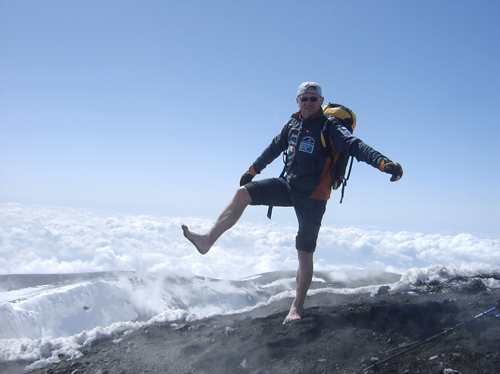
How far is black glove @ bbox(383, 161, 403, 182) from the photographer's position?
11.1ft

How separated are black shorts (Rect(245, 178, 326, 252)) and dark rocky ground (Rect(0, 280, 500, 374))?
3.13ft

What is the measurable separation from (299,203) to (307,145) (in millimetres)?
748

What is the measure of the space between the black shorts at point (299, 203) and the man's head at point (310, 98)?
1006 mm

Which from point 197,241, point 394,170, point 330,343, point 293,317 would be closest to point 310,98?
point 394,170

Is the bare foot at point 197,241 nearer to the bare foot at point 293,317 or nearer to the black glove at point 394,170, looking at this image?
the bare foot at point 293,317

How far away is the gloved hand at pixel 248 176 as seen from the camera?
4.98 meters

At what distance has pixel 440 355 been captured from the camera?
279 cm

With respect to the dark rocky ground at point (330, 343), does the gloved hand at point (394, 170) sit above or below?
above

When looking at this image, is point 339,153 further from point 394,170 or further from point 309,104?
point 394,170

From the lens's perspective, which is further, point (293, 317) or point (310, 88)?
→ point (310, 88)

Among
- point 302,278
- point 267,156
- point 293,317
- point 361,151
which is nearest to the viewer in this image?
point 361,151

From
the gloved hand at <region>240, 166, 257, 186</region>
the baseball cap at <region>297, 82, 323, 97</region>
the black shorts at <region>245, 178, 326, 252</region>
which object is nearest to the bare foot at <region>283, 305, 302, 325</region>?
the black shorts at <region>245, 178, 326, 252</region>

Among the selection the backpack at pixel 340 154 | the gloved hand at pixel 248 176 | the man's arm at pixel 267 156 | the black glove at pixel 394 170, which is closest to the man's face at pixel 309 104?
the backpack at pixel 340 154

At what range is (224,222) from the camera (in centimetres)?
424
